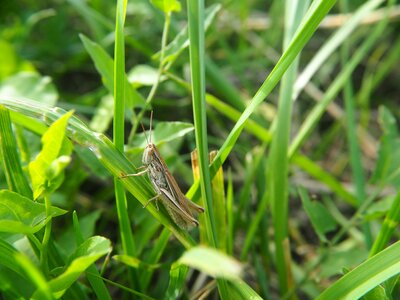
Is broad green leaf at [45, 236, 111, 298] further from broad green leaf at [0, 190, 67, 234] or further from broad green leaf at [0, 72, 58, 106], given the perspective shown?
broad green leaf at [0, 72, 58, 106]

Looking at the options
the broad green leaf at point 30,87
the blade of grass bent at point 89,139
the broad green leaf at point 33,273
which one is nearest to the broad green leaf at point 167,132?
the blade of grass bent at point 89,139

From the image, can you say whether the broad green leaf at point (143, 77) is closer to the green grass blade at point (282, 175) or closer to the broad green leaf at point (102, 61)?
the broad green leaf at point (102, 61)

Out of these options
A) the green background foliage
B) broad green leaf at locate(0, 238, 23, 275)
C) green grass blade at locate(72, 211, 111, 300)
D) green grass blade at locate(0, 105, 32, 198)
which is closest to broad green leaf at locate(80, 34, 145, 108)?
the green background foliage

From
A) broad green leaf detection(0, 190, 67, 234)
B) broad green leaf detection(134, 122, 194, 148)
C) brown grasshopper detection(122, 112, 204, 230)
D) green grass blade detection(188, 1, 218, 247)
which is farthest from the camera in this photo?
broad green leaf detection(134, 122, 194, 148)

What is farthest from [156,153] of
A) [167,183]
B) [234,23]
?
[234,23]

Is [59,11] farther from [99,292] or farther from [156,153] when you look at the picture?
[99,292]

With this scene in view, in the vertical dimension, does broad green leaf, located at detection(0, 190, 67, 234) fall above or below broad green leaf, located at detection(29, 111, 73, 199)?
below
